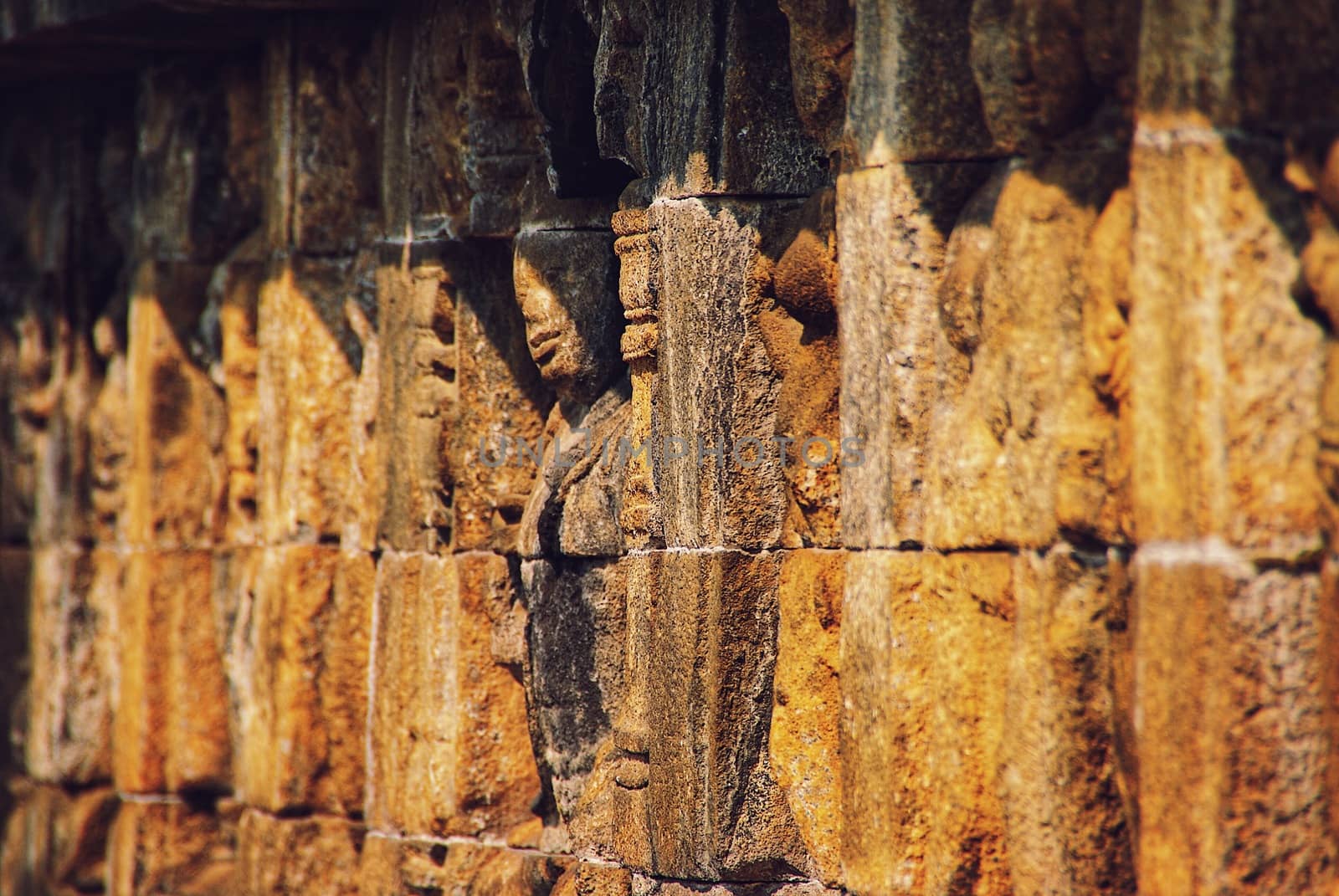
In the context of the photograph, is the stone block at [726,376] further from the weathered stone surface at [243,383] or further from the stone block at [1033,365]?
the weathered stone surface at [243,383]

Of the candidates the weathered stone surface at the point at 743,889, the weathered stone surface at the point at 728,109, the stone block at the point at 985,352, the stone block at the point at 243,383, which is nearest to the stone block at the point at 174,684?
the stone block at the point at 243,383

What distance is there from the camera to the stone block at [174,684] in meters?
10.2

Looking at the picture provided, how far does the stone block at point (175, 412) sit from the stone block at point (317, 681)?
131 centimetres

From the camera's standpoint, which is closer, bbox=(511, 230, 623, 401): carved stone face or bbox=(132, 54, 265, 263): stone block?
bbox=(511, 230, 623, 401): carved stone face

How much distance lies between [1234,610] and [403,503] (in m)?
4.41

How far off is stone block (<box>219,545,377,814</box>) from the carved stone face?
60.5 inches

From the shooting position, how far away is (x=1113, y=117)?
17.3 feet

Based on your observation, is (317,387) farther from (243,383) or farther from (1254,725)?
(1254,725)

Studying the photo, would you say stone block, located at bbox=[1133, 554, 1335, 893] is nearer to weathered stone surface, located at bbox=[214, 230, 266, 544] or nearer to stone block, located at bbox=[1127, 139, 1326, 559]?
stone block, located at bbox=[1127, 139, 1326, 559]

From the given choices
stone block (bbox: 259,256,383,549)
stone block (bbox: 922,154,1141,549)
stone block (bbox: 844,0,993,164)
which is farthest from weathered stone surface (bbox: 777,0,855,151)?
stone block (bbox: 259,256,383,549)

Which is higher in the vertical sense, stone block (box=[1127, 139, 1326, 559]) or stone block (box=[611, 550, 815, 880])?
stone block (box=[1127, 139, 1326, 559])

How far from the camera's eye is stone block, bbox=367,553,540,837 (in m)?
8.28

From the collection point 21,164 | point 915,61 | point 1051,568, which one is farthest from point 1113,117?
point 21,164

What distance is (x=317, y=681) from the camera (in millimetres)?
9133
